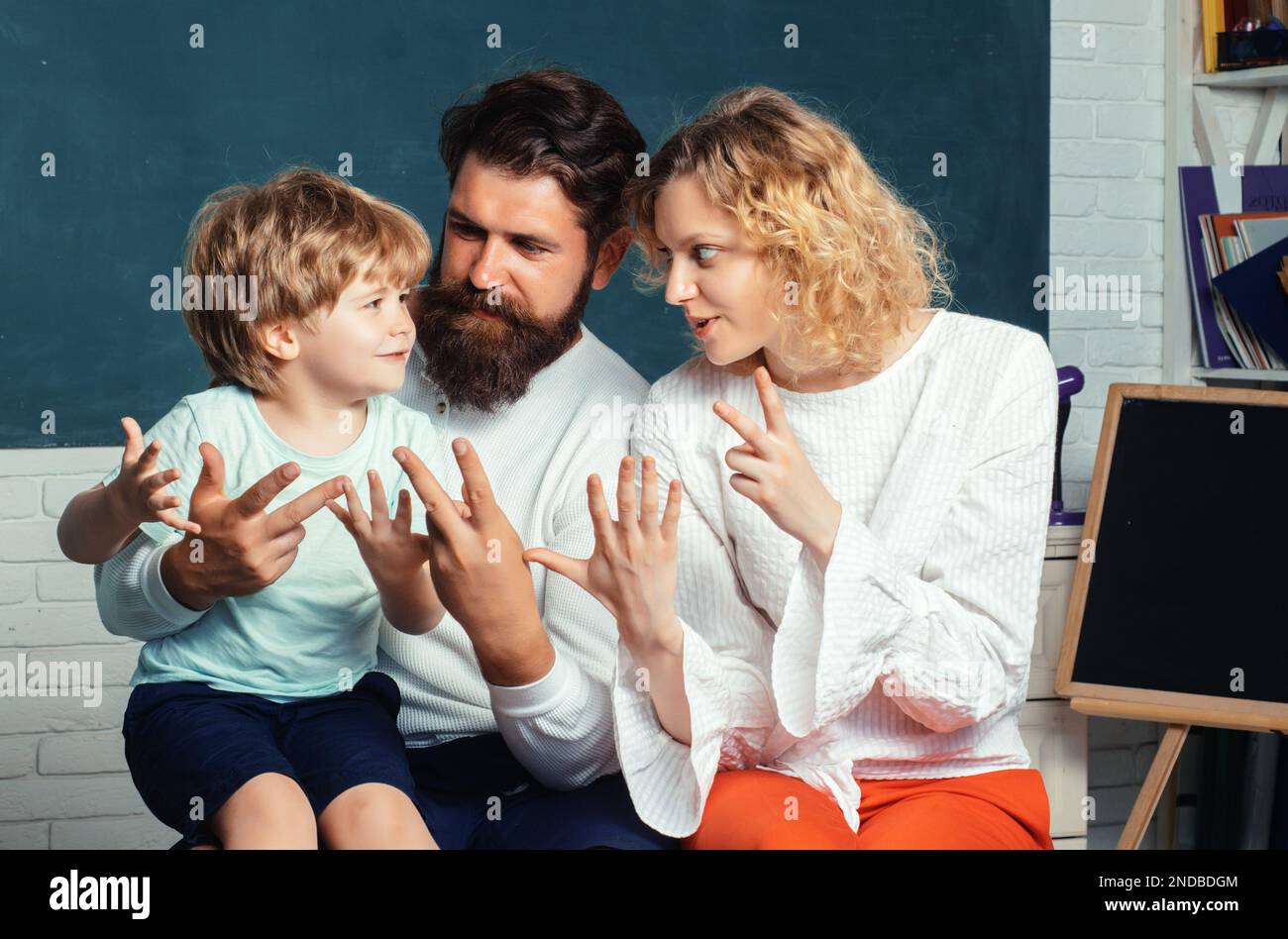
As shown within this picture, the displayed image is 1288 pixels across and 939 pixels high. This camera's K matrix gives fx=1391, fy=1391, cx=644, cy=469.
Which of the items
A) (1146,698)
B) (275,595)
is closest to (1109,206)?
(1146,698)

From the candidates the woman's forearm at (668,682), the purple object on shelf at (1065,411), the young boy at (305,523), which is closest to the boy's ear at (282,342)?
the young boy at (305,523)

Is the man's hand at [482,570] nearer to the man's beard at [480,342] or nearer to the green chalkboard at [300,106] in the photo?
the man's beard at [480,342]

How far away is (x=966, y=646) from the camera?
1340mm

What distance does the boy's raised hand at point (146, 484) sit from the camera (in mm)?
1213

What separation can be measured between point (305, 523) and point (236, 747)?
253 mm

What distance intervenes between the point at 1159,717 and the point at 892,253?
2.95 feet

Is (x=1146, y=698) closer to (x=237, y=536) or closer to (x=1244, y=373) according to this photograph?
(x=1244, y=373)

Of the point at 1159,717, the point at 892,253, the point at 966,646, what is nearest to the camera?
the point at 966,646

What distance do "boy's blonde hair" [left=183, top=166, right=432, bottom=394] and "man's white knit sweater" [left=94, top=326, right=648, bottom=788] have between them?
12 cm

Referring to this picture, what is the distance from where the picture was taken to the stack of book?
233 cm

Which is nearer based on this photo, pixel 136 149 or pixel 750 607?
pixel 750 607

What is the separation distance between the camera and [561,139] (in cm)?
153
